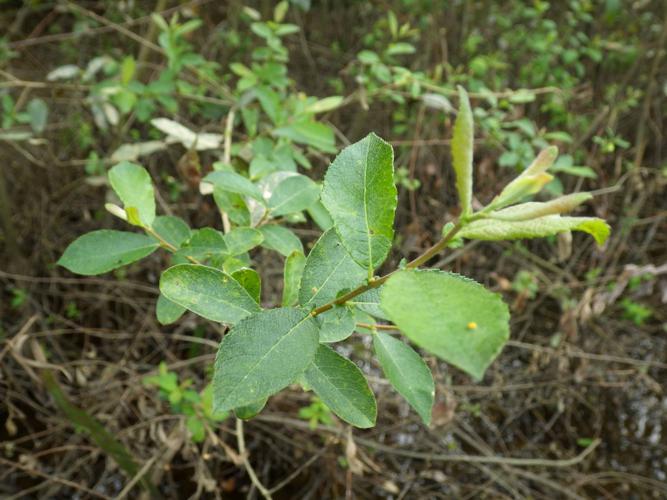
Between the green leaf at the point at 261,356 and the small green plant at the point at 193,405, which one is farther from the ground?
the green leaf at the point at 261,356

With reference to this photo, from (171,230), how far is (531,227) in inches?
21.8

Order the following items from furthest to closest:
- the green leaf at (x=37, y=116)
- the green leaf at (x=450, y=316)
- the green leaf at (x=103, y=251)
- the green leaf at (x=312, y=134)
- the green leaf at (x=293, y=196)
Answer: the green leaf at (x=37, y=116), the green leaf at (x=312, y=134), the green leaf at (x=293, y=196), the green leaf at (x=103, y=251), the green leaf at (x=450, y=316)

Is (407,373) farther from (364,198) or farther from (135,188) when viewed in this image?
(135,188)

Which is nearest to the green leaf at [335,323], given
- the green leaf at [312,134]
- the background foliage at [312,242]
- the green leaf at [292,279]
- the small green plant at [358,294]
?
the small green plant at [358,294]

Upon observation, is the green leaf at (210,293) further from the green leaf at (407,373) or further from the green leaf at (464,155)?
the green leaf at (464,155)

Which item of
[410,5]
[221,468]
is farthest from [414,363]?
[410,5]

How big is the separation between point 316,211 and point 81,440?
174 cm

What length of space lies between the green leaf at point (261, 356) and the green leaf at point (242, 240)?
0.72ft

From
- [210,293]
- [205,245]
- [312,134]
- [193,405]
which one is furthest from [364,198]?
[193,405]

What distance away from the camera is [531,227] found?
1.45 ft

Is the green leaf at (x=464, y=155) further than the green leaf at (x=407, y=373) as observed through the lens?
No

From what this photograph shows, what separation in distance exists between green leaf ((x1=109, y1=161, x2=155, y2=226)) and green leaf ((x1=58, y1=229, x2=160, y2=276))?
40 mm

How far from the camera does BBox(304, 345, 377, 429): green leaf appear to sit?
0.59 meters

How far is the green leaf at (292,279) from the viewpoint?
2.29 ft
